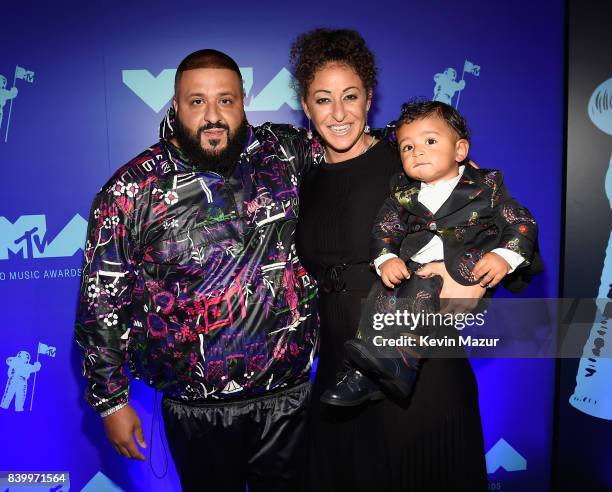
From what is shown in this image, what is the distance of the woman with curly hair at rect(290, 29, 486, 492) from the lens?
161cm

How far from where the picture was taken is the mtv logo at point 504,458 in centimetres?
297

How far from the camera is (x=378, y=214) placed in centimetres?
171

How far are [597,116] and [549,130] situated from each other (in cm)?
22

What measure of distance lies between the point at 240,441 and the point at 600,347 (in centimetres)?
181

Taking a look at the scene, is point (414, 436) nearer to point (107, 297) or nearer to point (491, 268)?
point (491, 268)

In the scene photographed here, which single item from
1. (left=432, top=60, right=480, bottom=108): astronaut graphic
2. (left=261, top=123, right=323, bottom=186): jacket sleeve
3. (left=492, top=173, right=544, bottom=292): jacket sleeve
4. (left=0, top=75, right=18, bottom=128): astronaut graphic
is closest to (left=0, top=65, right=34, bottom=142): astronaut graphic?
(left=0, top=75, right=18, bottom=128): astronaut graphic

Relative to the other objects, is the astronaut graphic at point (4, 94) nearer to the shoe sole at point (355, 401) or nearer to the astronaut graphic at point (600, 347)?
the shoe sole at point (355, 401)

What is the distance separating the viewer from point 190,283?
184 centimetres

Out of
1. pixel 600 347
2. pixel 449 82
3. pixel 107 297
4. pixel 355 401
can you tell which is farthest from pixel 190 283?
pixel 600 347

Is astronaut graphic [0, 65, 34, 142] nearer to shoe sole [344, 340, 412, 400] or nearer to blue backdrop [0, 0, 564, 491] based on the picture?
blue backdrop [0, 0, 564, 491]

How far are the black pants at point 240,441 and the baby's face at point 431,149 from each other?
88cm

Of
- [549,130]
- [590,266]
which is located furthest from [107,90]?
[590,266]

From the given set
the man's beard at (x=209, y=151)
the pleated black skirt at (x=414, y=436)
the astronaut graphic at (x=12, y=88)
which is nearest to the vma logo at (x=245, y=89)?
the astronaut graphic at (x=12, y=88)

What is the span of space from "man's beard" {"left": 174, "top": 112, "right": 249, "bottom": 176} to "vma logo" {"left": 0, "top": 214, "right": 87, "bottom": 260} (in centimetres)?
111
